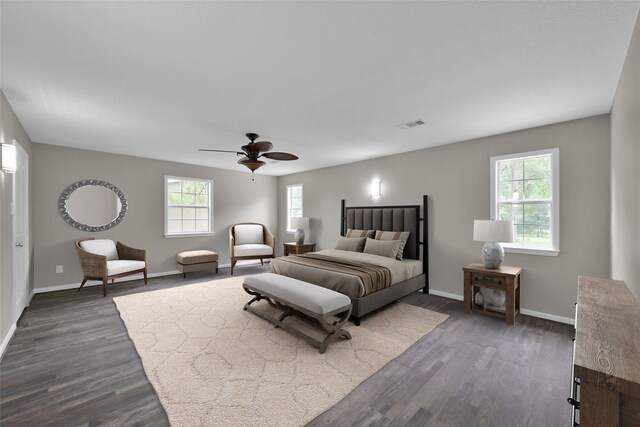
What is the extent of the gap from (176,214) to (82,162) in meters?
1.90

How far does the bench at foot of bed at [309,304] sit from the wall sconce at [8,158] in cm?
271

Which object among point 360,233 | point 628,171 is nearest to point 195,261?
point 360,233

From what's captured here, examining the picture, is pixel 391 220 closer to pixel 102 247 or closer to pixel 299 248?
pixel 299 248

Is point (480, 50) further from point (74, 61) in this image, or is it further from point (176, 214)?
point (176, 214)

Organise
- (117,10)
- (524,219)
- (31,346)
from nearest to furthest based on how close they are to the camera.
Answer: (117,10)
(31,346)
(524,219)

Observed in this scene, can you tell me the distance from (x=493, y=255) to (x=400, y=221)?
1.65 metres

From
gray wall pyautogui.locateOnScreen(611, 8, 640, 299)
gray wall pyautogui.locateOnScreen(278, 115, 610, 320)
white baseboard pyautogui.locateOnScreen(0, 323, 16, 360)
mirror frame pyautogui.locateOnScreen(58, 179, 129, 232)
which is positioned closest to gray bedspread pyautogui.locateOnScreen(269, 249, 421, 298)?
gray wall pyautogui.locateOnScreen(278, 115, 610, 320)

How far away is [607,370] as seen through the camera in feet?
2.61

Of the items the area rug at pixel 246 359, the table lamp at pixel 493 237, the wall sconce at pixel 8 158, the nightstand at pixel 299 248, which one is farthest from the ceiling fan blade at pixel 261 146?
the nightstand at pixel 299 248

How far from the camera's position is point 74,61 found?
7.02 ft

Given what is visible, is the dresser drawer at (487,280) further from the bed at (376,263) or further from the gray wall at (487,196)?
the bed at (376,263)

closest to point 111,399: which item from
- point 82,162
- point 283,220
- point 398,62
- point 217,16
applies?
point 217,16

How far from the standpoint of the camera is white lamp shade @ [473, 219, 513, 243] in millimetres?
3447

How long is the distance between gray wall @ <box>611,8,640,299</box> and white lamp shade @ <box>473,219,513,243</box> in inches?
37.1
